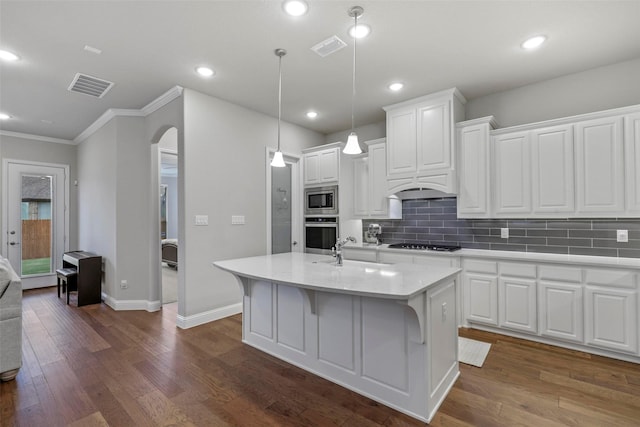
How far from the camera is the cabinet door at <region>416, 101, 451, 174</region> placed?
11.6 feet

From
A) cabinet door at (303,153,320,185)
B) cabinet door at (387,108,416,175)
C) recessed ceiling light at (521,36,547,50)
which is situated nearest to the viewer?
recessed ceiling light at (521,36,547,50)

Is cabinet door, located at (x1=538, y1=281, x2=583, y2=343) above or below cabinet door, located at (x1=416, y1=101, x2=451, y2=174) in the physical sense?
below

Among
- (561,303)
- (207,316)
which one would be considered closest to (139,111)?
(207,316)

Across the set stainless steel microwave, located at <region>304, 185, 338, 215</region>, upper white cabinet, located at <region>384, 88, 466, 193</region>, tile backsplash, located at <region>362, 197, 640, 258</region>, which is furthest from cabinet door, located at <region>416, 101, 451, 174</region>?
stainless steel microwave, located at <region>304, 185, 338, 215</region>

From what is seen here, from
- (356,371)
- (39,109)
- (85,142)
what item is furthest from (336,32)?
(85,142)

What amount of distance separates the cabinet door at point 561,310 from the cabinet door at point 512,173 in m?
0.83

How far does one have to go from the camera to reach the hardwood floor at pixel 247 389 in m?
1.94

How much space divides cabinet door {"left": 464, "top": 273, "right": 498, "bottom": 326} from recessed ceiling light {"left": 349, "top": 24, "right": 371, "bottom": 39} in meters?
2.65

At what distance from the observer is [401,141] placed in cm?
388

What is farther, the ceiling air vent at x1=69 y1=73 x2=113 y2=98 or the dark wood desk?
the dark wood desk

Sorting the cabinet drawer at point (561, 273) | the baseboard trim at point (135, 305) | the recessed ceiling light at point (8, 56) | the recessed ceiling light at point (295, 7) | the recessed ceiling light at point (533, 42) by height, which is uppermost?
the recessed ceiling light at point (295, 7)

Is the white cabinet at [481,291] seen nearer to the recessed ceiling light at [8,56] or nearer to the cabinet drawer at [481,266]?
the cabinet drawer at [481,266]

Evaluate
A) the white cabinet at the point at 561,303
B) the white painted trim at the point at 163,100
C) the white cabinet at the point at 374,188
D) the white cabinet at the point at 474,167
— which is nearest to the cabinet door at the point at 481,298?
the white cabinet at the point at 561,303

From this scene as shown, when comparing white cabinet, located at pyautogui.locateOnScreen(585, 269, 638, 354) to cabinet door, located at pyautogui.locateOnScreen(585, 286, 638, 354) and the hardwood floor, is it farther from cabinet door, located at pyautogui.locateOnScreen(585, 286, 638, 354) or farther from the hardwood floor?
the hardwood floor
